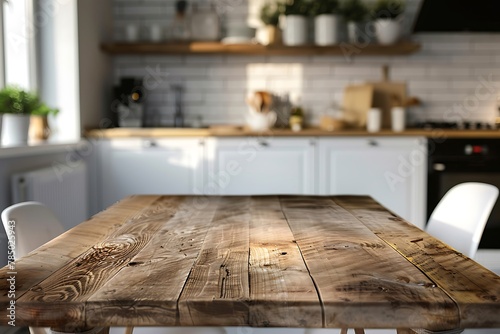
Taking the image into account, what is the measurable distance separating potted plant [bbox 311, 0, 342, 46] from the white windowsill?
1865 mm

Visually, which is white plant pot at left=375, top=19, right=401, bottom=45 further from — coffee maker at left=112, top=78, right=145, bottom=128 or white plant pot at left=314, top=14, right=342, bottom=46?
coffee maker at left=112, top=78, right=145, bottom=128

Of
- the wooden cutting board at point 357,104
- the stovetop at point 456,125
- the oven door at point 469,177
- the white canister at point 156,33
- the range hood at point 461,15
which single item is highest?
the range hood at point 461,15

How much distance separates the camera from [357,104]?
4234mm

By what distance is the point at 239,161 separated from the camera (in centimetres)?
384

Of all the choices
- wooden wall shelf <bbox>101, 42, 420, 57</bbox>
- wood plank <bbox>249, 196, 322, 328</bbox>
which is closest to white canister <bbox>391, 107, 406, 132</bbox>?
wooden wall shelf <bbox>101, 42, 420, 57</bbox>

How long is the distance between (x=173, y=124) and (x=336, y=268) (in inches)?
137

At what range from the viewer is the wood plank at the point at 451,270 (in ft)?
2.98

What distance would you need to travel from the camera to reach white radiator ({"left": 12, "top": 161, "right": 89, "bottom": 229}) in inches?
108

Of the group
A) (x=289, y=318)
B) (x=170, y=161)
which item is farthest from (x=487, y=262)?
(x=289, y=318)

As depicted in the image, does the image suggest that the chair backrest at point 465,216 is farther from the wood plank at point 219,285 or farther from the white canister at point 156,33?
the white canister at point 156,33

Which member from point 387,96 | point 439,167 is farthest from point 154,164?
point 439,167

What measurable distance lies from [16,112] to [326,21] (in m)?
2.28

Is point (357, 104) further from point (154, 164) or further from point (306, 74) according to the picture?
point (154, 164)

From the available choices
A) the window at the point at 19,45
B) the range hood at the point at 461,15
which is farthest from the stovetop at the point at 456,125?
the window at the point at 19,45
